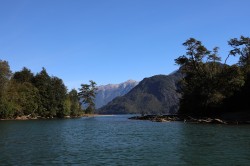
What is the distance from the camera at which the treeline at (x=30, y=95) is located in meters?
124

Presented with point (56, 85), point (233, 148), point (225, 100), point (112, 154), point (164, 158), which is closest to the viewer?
point (164, 158)

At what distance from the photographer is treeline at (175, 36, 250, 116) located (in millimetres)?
97938

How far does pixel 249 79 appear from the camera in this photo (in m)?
96.9

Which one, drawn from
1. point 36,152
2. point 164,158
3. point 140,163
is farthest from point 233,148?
point 36,152

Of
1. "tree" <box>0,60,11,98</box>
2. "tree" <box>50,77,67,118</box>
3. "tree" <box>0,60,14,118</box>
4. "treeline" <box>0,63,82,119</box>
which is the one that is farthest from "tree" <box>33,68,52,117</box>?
"tree" <box>0,60,11,98</box>

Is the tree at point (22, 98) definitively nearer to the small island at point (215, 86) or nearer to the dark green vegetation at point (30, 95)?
the dark green vegetation at point (30, 95)

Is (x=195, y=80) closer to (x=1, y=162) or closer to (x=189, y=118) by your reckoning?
(x=189, y=118)

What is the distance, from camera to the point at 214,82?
102188 mm

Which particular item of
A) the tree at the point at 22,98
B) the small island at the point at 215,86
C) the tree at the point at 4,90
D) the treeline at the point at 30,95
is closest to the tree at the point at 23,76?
the treeline at the point at 30,95

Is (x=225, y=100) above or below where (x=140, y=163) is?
above

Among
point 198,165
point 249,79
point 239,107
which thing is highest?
point 249,79

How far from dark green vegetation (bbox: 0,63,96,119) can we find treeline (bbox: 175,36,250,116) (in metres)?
65.5

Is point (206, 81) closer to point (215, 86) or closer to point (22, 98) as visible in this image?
point (215, 86)

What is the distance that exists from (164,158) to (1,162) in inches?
580
